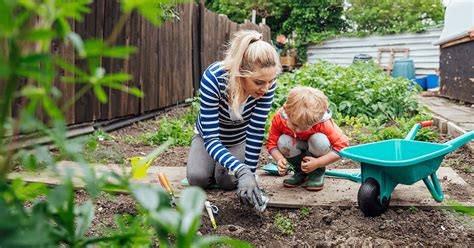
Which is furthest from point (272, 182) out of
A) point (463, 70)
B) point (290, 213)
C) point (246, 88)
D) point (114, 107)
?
point (463, 70)

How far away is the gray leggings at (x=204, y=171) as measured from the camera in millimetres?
2934

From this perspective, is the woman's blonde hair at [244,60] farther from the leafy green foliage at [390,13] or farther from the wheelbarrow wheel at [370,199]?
the leafy green foliage at [390,13]

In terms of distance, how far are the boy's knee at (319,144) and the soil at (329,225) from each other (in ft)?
1.21

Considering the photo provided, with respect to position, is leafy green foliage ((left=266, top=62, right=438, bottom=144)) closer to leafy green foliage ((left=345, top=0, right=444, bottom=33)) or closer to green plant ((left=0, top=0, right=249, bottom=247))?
green plant ((left=0, top=0, right=249, bottom=247))

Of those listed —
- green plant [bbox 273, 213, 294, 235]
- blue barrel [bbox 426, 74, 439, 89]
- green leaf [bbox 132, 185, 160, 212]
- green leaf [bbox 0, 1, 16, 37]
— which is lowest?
green plant [bbox 273, 213, 294, 235]

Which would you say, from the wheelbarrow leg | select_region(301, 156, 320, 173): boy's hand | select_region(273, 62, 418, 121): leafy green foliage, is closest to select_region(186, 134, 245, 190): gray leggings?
select_region(301, 156, 320, 173): boy's hand

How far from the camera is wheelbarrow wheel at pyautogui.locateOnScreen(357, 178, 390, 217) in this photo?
238cm

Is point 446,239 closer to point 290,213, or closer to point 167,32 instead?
point 290,213

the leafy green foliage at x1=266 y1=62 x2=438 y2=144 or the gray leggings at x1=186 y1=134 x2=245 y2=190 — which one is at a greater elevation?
the leafy green foliage at x1=266 y1=62 x2=438 y2=144

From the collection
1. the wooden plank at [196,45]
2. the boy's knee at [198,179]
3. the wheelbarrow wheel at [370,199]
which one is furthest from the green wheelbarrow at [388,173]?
the wooden plank at [196,45]

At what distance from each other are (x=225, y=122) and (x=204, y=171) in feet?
1.06

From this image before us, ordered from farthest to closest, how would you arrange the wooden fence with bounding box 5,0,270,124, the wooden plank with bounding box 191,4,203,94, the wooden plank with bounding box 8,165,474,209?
the wooden plank with bounding box 191,4,203,94 < the wooden fence with bounding box 5,0,270,124 < the wooden plank with bounding box 8,165,474,209

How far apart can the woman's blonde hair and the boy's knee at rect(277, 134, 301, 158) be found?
351 mm

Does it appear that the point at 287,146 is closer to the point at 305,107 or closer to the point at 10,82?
the point at 305,107
